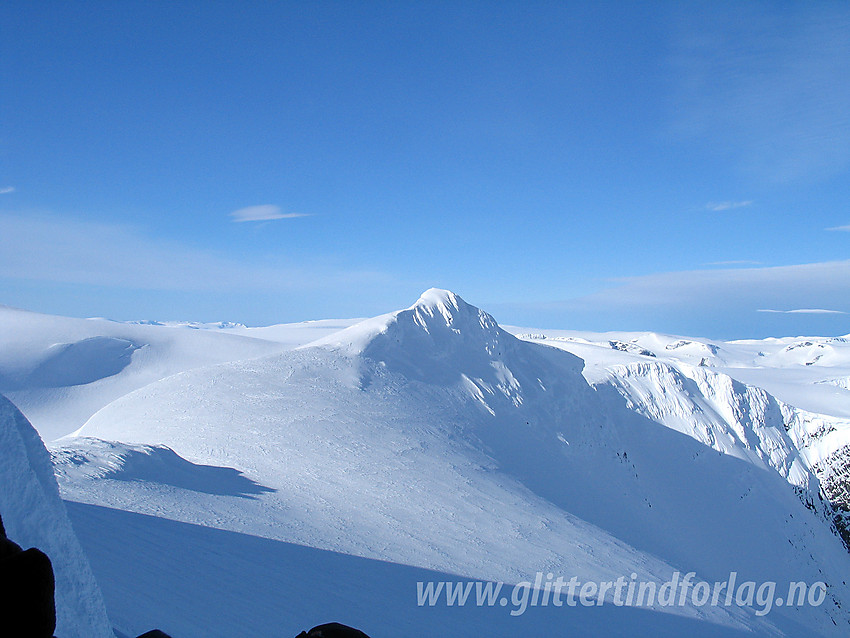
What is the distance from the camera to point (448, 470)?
90.4 feet

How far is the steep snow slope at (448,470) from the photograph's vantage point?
55.7 feet

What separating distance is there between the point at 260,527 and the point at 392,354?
24.1m

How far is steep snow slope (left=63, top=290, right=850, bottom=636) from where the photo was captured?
55.7 ft

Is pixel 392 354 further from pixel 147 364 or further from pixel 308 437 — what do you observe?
pixel 147 364

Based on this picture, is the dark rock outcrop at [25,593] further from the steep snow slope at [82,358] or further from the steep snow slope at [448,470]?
the steep snow slope at [82,358]

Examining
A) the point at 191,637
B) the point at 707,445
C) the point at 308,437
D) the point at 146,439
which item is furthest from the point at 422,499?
the point at 707,445

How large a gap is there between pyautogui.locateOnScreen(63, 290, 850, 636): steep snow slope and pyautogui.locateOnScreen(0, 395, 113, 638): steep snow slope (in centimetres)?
291

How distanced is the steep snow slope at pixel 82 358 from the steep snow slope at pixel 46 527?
3970 centimetres

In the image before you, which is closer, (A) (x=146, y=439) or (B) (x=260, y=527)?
(B) (x=260, y=527)

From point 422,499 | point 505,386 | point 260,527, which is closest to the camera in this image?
point 260,527

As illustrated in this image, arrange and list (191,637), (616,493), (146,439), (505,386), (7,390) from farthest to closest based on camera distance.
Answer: (7,390) → (505,386) → (616,493) → (146,439) → (191,637)

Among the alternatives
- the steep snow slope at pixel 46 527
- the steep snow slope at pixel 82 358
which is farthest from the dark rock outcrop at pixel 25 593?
the steep snow slope at pixel 82 358

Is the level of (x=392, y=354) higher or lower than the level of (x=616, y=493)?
higher

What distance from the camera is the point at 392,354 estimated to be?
128 ft
